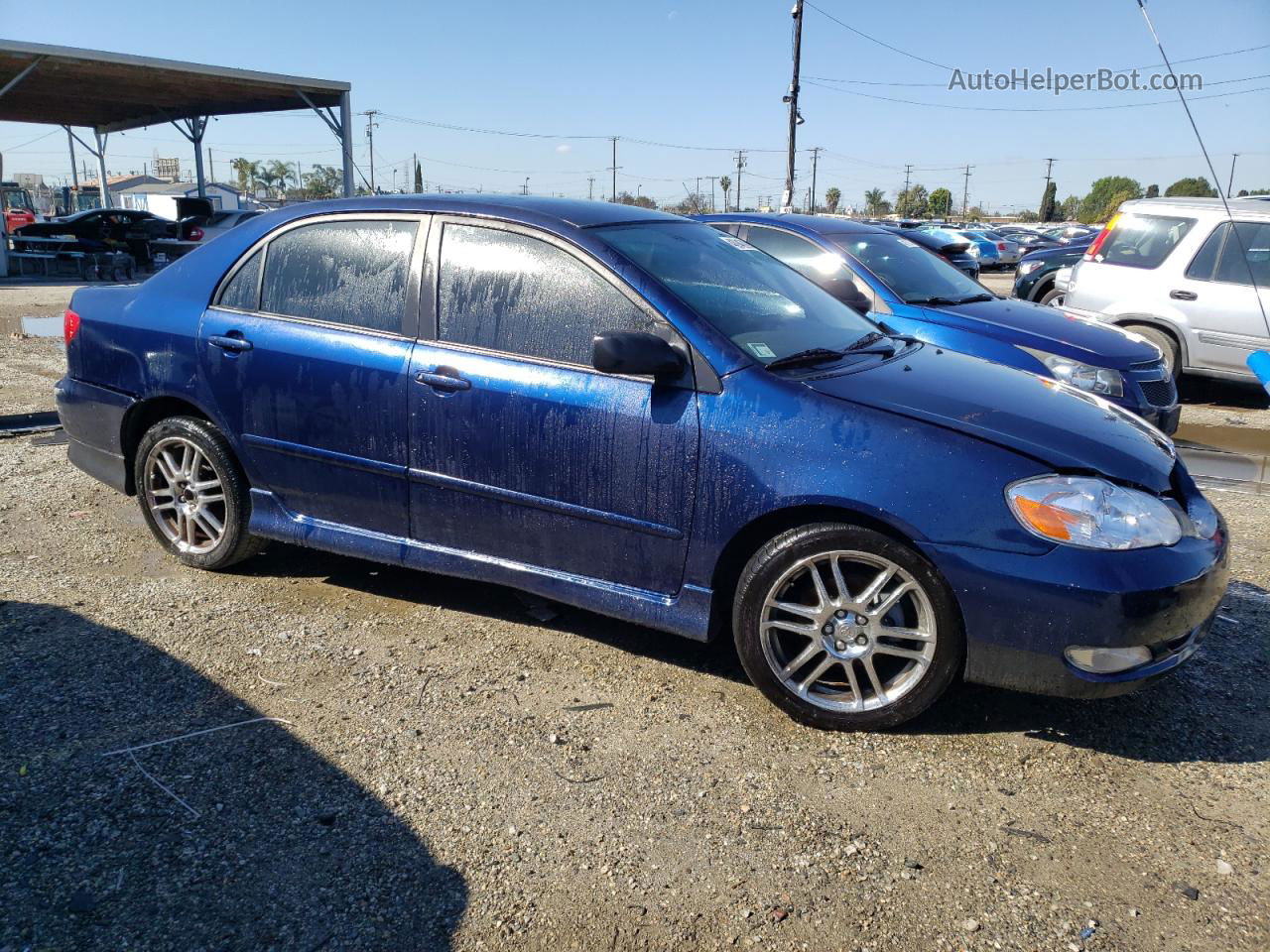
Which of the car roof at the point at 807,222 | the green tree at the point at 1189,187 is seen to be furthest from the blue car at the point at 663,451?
the green tree at the point at 1189,187

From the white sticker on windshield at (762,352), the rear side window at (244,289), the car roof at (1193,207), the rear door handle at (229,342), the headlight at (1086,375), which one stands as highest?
the car roof at (1193,207)

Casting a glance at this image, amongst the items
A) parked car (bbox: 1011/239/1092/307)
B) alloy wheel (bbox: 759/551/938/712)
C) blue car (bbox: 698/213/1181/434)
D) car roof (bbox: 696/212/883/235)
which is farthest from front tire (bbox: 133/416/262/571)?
parked car (bbox: 1011/239/1092/307)

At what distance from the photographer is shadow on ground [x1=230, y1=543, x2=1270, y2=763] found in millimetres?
3152

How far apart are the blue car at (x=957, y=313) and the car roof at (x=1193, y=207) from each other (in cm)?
287

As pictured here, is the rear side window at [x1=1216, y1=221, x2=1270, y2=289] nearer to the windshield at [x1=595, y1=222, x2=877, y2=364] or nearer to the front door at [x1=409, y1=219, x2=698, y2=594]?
the windshield at [x1=595, y1=222, x2=877, y2=364]

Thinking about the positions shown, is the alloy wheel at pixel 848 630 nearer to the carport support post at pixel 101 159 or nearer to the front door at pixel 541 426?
the front door at pixel 541 426

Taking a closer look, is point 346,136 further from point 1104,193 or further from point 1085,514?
point 1104,193

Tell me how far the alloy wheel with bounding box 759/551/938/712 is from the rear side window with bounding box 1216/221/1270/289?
24.4ft

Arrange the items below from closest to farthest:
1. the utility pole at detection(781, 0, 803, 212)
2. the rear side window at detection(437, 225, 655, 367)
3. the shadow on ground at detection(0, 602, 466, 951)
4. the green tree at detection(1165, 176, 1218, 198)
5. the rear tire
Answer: the shadow on ground at detection(0, 602, 466, 951)
the rear side window at detection(437, 225, 655, 367)
the rear tire
the utility pole at detection(781, 0, 803, 212)
the green tree at detection(1165, 176, 1218, 198)

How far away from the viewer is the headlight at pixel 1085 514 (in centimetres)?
284

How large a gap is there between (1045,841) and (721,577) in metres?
1.23

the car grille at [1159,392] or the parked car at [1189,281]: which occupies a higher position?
the parked car at [1189,281]

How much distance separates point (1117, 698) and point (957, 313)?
11.2 ft

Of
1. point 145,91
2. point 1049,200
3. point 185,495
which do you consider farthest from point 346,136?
point 1049,200
